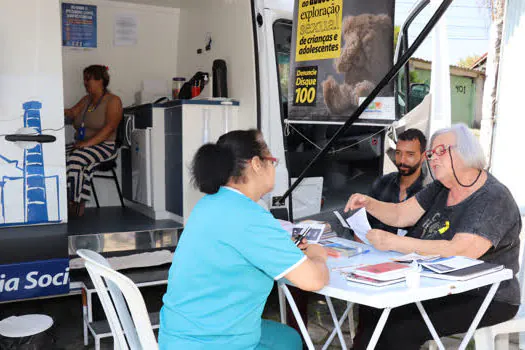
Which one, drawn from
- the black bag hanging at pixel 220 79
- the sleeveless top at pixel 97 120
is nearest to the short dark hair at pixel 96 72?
the sleeveless top at pixel 97 120

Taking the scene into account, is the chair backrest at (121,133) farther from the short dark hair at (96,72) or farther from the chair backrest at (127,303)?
the chair backrest at (127,303)

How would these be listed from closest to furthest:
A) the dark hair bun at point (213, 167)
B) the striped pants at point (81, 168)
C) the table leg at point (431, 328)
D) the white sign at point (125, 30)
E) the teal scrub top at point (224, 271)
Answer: the teal scrub top at point (224, 271)
the dark hair bun at point (213, 167)
the table leg at point (431, 328)
the striped pants at point (81, 168)
the white sign at point (125, 30)

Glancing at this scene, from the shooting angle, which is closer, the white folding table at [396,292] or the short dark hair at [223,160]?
the white folding table at [396,292]

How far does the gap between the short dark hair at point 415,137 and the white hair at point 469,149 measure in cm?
90

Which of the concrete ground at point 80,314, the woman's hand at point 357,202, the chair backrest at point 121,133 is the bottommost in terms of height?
the concrete ground at point 80,314

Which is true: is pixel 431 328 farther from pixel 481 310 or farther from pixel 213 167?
pixel 213 167

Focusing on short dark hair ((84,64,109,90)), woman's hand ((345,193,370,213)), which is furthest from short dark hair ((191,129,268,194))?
short dark hair ((84,64,109,90))

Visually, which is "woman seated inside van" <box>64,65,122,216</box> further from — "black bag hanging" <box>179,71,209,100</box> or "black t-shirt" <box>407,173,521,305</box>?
"black t-shirt" <box>407,173,521,305</box>

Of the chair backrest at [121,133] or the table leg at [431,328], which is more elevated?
the chair backrest at [121,133]

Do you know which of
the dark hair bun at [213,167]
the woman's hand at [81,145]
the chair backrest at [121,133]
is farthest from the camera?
the chair backrest at [121,133]

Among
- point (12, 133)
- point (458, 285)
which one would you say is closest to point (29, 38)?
point (12, 133)

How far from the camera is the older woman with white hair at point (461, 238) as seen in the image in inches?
89.4

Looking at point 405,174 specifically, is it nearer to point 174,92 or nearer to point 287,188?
point 287,188

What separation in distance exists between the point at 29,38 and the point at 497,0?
13.2 ft
